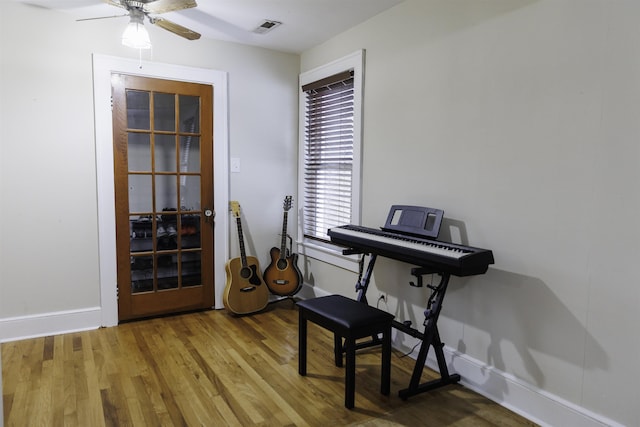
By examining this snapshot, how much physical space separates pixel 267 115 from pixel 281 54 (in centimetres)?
59

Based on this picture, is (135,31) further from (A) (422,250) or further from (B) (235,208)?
(A) (422,250)

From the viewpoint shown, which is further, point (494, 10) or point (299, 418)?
point (494, 10)

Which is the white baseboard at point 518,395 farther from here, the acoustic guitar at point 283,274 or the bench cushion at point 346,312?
the acoustic guitar at point 283,274

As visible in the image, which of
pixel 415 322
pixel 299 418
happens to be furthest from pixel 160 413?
pixel 415 322

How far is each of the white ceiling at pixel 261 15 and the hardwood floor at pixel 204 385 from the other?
7.67 ft

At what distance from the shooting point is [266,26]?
329cm

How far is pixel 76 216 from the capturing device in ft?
10.5

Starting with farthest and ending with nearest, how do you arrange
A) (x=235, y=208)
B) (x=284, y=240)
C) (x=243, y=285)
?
(x=284, y=240), (x=235, y=208), (x=243, y=285)

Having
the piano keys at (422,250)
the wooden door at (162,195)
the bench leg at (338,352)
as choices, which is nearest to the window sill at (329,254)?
the piano keys at (422,250)

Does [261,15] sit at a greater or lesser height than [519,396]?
greater

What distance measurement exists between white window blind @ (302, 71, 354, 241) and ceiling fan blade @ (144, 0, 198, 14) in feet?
4.64

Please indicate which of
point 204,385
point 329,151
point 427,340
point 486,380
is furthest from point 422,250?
point 329,151

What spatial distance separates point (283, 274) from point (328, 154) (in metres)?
1.15

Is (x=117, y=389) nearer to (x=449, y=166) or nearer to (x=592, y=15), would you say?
(x=449, y=166)
